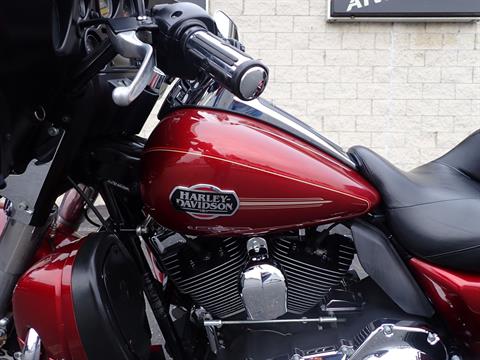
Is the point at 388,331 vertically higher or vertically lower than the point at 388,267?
lower

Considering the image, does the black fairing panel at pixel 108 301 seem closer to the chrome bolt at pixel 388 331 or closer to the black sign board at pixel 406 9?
the chrome bolt at pixel 388 331

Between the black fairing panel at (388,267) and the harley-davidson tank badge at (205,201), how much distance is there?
0.34 metres

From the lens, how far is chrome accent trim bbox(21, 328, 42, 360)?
4.09 feet

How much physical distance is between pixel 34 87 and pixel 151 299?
27.4 inches

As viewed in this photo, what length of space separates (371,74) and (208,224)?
12.3 ft

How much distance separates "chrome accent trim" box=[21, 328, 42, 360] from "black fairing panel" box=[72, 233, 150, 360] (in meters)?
0.13

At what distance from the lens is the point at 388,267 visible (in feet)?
4.26

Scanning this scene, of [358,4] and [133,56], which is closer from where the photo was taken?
[133,56]

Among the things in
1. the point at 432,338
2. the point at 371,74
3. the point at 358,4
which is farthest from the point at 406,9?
the point at 432,338

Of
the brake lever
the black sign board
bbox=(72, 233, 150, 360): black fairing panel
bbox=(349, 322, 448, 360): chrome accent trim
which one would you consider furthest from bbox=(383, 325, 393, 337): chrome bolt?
the black sign board

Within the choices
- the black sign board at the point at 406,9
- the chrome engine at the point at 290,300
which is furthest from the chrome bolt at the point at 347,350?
the black sign board at the point at 406,9

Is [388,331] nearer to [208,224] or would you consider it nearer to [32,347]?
[208,224]

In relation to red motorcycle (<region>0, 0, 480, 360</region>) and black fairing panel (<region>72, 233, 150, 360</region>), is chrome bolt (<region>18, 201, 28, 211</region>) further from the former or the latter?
black fairing panel (<region>72, 233, 150, 360</region>)

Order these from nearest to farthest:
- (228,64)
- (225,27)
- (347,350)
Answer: (228,64), (347,350), (225,27)
